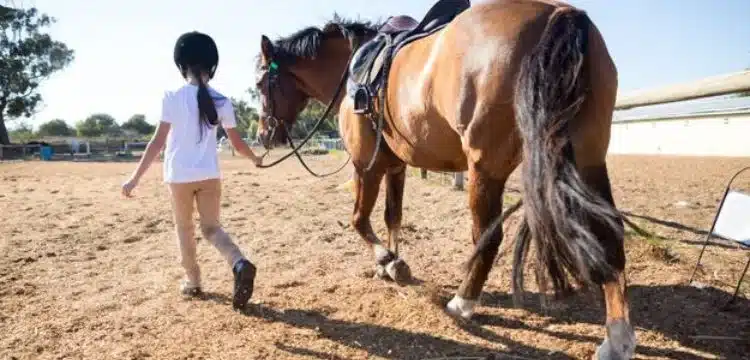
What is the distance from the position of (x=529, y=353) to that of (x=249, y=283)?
1.70 metres

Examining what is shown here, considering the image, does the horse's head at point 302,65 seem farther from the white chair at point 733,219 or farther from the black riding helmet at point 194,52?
the white chair at point 733,219

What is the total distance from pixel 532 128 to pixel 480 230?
72cm

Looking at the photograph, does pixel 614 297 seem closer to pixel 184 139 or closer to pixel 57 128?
pixel 184 139

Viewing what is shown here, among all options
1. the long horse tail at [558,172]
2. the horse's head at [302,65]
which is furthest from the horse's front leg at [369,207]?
the long horse tail at [558,172]

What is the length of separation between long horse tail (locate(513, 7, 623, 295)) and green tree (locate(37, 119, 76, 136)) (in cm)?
9816

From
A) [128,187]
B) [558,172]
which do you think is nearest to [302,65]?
[128,187]

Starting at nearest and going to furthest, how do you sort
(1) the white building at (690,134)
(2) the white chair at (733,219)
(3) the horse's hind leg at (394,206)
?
1. (2) the white chair at (733,219)
2. (3) the horse's hind leg at (394,206)
3. (1) the white building at (690,134)

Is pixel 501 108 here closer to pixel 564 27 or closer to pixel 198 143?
pixel 564 27

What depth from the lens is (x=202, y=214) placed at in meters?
3.45

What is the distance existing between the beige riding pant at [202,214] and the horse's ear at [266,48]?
61.4 inches

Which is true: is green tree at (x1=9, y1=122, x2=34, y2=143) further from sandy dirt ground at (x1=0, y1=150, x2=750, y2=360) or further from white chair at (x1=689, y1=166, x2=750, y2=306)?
white chair at (x1=689, y1=166, x2=750, y2=306)

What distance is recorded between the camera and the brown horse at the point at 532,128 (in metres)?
2.16

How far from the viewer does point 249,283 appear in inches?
127

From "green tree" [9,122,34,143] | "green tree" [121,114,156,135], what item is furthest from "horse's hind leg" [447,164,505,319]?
"green tree" [121,114,156,135]
